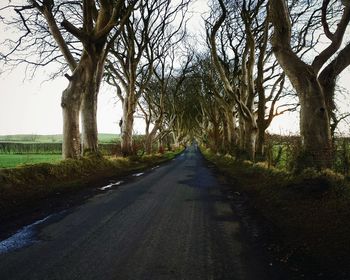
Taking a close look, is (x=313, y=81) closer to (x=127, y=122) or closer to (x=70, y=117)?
(x=70, y=117)

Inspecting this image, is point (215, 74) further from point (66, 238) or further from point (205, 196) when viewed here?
point (66, 238)

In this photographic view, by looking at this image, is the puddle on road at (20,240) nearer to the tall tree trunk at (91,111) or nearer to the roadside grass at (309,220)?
the roadside grass at (309,220)

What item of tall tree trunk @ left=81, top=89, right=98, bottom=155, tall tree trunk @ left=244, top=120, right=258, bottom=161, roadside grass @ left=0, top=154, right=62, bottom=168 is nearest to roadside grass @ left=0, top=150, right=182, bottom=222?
tall tree trunk @ left=81, top=89, right=98, bottom=155

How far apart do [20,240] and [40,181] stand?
251 inches

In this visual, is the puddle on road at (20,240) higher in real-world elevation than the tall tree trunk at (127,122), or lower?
lower

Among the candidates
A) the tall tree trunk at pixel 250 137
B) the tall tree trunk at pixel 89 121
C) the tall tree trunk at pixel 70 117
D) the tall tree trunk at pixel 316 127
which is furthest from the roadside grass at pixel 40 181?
the tall tree trunk at pixel 250 137

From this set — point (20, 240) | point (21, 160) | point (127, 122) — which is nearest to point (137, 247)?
point (20, 240)

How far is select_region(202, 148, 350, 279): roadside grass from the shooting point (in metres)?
4.57

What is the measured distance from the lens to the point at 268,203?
8.50 meters

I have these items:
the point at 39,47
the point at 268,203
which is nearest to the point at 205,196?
the point at 268,203

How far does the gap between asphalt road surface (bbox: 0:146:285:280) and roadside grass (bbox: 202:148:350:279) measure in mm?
575

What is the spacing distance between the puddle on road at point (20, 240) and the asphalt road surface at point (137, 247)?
0.07 m

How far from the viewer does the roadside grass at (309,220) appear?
4.57 metres

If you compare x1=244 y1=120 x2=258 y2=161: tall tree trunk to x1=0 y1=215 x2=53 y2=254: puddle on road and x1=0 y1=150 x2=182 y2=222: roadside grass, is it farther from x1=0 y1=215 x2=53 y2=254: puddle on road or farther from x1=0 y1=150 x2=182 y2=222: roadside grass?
x1=0 y1=215 x2=53 y2=254: puddle on road
